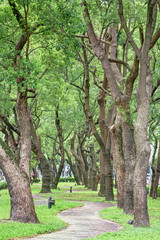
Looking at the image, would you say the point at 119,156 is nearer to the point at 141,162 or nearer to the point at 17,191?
the point at 141,162

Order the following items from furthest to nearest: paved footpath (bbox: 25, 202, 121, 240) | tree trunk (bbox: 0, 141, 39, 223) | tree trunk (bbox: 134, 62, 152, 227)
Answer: tree trunk (bbox: 0, 141, 39, 223)
tree trunk (bbox: 134, 62, 152, 227)
paved footpath (bbox: 25, 202, 121, 240)

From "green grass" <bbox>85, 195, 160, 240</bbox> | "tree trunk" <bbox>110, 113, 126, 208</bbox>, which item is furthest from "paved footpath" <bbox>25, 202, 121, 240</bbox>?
"tree trunk" <bbox>110, 113, 126, 208</bbox>

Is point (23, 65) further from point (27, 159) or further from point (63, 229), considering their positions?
point (63, 229)

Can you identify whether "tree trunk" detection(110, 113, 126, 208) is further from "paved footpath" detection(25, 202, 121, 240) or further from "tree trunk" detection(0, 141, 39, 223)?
"tree trunk" detection(0, 141, 39, 223)

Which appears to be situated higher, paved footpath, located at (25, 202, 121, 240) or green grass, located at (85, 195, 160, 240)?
green grass, located at (85, 195, 160, 240)

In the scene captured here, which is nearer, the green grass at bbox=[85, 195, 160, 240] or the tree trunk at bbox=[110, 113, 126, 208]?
the green grass at bbox=[85, 195, 160, 240]

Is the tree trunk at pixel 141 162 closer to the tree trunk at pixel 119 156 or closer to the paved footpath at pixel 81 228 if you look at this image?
the paved footpath at pixel 81 228

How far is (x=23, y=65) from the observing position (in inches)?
493

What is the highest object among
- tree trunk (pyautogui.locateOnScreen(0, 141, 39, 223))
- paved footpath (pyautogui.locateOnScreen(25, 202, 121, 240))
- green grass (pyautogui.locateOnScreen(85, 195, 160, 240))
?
tree trunk (pyautogui.locateOnScreen(0, 141, 39, 223))

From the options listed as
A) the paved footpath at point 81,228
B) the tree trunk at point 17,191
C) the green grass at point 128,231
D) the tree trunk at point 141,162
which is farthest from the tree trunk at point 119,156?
the tree trunk at point 17,191

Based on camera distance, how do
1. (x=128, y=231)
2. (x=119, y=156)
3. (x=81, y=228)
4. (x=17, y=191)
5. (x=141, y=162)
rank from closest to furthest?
(x=128, y=231)
(x=141, y=162)
(x=81, y=228)
(x=17, y=191)
(x=119, y=156)

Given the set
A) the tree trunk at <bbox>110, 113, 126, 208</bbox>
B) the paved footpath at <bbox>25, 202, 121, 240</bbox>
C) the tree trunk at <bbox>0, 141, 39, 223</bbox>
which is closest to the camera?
the paved footpath at <bbox>25, 202, 121, 240</bbox>

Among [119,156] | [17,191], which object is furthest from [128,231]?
[119,156]

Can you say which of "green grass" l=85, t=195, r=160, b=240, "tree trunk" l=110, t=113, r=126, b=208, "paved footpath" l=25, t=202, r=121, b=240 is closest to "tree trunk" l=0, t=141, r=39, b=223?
"paved footpath" l=25, t=202, r=121, b=240
